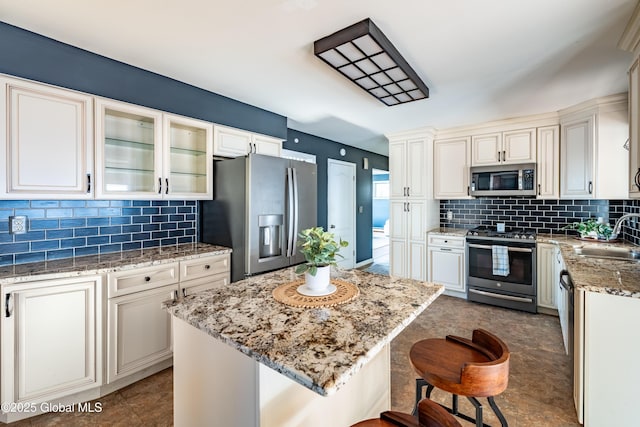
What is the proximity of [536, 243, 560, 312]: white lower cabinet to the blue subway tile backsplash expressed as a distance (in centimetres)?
397

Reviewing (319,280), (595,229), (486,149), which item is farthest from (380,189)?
(319,280)

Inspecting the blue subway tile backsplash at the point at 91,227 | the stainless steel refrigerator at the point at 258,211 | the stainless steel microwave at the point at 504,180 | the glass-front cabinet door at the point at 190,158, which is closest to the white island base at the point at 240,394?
the stainless steel refrigerator at the point at 258,211

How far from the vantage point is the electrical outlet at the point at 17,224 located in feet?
6.57

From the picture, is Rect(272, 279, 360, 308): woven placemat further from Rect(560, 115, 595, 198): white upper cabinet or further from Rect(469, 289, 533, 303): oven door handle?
Rect(560, 115, 595, 198): white upper cabinet

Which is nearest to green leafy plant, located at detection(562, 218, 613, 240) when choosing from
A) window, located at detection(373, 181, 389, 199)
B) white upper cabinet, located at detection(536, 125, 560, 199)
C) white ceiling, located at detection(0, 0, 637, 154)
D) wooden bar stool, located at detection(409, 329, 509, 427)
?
white upper cabinet, located at detection(536, 125, 560, 199)

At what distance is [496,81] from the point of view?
2619 mm

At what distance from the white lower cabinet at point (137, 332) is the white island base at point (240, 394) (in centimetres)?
87

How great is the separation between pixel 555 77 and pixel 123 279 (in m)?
3.91

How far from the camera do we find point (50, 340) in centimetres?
180

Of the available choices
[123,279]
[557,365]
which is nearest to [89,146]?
[123,279]

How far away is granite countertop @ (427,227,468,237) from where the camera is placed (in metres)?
3.99

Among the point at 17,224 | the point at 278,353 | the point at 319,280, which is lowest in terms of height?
the point at 278,353

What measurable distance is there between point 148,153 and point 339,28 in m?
1.93

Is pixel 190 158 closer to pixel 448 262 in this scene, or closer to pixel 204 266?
pixel 204 266
